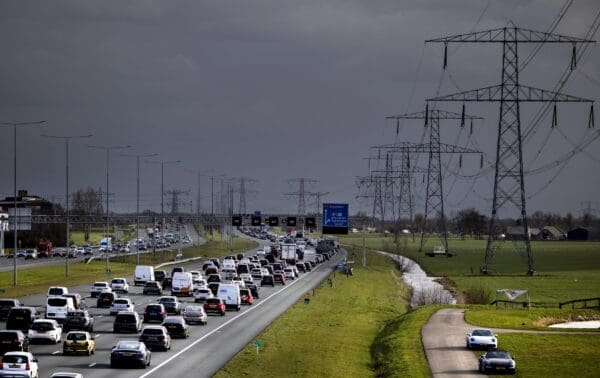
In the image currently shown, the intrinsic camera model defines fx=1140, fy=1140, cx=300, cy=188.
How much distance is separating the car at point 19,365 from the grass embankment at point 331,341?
346 inches

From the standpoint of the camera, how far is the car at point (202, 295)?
98.3 m

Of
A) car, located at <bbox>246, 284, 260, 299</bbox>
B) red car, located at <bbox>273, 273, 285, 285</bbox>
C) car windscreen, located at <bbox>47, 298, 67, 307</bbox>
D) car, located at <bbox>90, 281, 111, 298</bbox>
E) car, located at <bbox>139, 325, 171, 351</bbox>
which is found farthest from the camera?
red car, located at <bbox>273, 273, 285, 285</bbox>

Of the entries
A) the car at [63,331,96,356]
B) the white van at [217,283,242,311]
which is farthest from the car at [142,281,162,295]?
the car at [63,331,96,356]

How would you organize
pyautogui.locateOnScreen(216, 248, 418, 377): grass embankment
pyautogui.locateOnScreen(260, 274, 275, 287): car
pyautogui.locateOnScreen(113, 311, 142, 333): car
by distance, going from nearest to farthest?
pyautogui.locateOnScreen(216, 248, 418, 377): grass embankment < pyautogui.locateOnScreen(113, 311, 142, 333): car < pyautogui.locateOnScreen(260, 274, 275, 287): car

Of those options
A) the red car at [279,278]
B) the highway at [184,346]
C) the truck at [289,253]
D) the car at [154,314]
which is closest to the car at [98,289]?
the highway at [184,346]

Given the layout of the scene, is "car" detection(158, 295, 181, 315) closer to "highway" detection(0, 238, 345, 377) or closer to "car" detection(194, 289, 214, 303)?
"highway" detection(0, 238, 345, 377)

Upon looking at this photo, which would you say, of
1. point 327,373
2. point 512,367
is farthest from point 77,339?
point 512,367

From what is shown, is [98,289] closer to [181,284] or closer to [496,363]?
[181,284]

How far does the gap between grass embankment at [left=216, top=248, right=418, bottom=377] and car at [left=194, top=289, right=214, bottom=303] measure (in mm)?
7985

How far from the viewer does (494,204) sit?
133000mm

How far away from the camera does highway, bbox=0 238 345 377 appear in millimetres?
50500

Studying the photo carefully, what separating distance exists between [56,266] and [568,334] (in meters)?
101

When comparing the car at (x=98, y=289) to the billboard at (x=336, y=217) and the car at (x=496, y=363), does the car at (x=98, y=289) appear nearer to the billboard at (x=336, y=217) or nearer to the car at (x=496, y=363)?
the billboard at (x=336, y=217)

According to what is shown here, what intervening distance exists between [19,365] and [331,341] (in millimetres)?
28516
